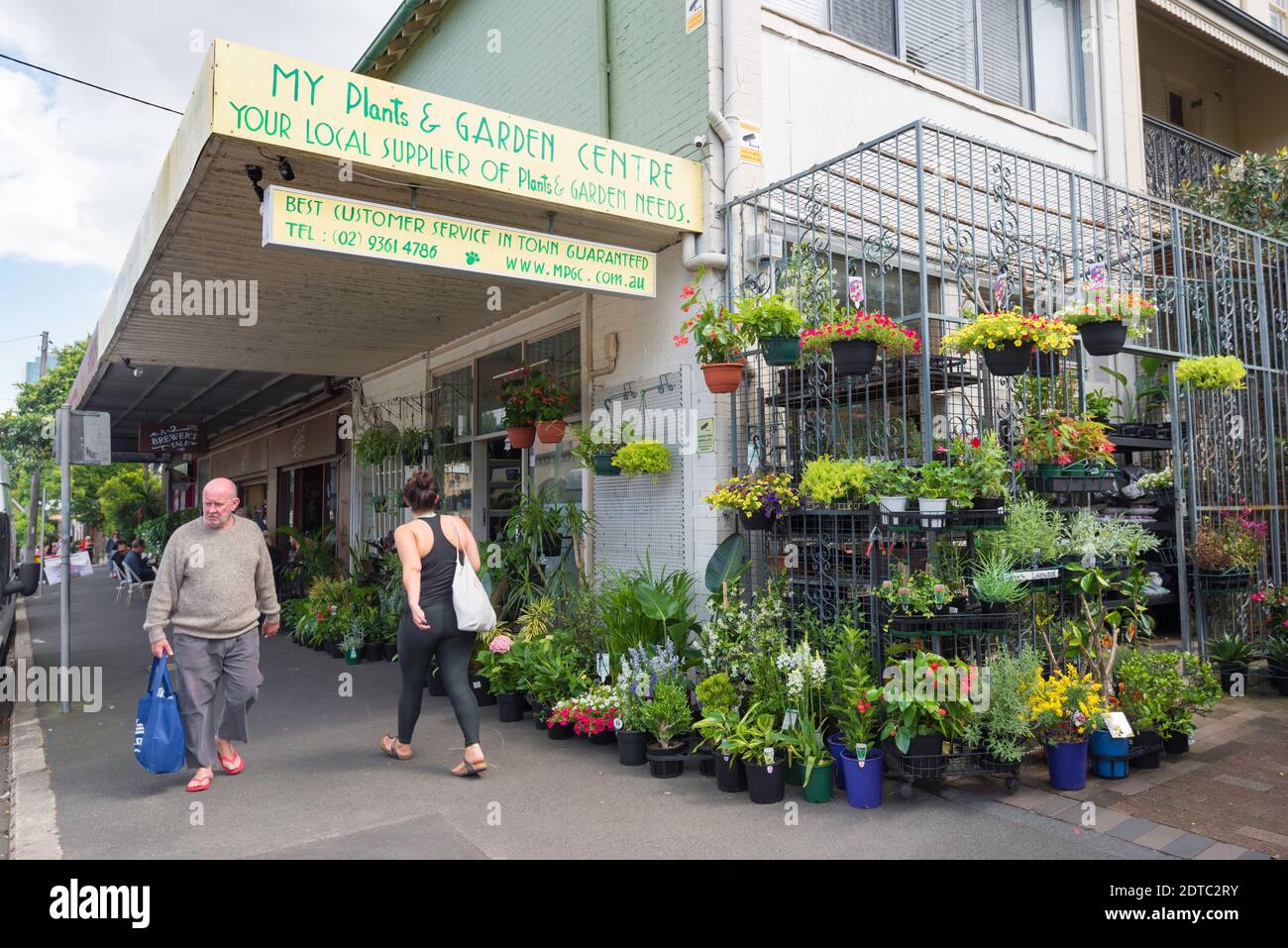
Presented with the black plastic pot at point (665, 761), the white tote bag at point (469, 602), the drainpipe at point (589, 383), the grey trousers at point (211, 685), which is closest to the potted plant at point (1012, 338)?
the black plastic pot at point (665, 761)

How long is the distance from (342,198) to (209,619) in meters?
2.65

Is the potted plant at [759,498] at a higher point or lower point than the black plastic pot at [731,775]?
higher

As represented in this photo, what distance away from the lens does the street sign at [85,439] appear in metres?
7.45

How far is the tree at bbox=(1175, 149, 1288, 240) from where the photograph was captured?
30.0ft

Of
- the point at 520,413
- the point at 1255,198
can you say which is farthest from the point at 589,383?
→ the point at 1255,198

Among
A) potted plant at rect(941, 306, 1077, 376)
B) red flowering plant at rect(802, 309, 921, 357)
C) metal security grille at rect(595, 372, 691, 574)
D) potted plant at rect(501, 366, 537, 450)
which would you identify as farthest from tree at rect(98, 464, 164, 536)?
potted plant at rect(941, 306, 1077, 376)

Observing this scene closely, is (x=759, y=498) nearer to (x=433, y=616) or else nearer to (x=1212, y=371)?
(x=433, y=616)

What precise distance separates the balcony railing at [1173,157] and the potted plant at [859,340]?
6.97 m

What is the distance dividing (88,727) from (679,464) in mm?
4936

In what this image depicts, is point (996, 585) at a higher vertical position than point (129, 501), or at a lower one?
lower

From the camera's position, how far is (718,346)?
19.4 feet

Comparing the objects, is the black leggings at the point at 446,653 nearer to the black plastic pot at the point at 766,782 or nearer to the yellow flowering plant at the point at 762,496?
the black plastic pot at the point at 766,782

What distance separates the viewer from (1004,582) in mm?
4621
